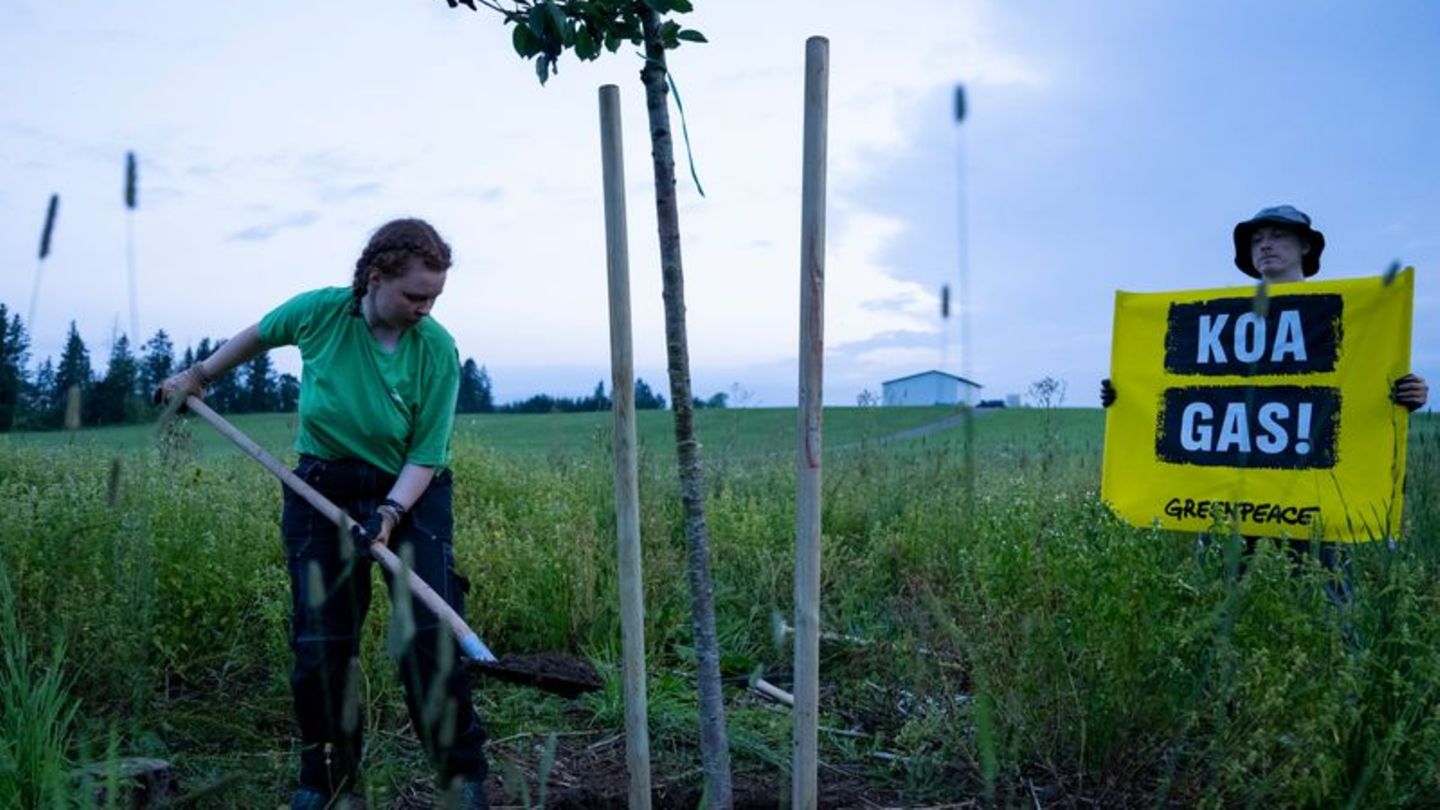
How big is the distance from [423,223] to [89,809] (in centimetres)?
171

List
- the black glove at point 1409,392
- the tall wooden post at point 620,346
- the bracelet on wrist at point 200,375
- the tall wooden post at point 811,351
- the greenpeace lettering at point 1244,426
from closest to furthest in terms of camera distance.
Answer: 1. the tall wooden post at point 811,351
2. the tall wooden post at point 620,346
3. the bracelet on wrist at point 200,375
4. the black glove at point 1409,392
5. the greenpeace lettering at point 1244,426

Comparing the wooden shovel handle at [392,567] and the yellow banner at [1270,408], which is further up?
the yellow banner at [1270,408]

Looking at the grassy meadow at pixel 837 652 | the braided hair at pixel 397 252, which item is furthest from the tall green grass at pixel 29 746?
the braided hair at pixel 397 252

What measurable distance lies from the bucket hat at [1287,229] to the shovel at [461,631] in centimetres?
297

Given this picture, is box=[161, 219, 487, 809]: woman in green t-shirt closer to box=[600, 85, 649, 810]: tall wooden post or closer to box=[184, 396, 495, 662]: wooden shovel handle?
box=[184, 396, 495, 662]: wooden shovel handle

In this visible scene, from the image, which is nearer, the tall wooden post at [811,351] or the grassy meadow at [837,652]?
the tall wooden post at [811,351]

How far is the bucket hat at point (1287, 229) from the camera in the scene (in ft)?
14.0

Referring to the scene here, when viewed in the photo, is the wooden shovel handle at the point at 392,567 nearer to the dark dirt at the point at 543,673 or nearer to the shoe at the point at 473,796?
the dark dirt at the point at 543,673

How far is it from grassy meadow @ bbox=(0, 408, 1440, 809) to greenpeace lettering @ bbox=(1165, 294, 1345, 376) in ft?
2.38

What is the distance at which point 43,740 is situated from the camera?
102 inches

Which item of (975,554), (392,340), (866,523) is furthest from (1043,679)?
(866,523)

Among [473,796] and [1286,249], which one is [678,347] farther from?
[1286,249]

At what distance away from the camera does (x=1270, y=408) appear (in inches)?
171

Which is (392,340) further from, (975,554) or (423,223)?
(975,554)
